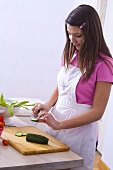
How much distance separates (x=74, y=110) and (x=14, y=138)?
334 millimetres

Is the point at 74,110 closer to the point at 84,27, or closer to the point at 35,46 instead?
the point at 84,27

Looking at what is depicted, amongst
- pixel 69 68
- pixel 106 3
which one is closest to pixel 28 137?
pixel 69 68

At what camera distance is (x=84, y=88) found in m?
A: 1.63

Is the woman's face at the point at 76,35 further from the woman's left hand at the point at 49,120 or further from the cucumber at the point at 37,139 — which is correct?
the cucumber at the point at 37,139

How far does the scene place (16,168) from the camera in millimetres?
1217

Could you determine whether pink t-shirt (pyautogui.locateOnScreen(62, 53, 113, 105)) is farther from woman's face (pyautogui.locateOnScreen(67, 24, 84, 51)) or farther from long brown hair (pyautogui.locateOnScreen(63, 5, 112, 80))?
woman's face (pyautogui.locateOnScreen(67, 24, 84, 51))

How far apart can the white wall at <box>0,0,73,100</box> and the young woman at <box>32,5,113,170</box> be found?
7.04ft

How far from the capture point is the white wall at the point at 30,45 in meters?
3.76

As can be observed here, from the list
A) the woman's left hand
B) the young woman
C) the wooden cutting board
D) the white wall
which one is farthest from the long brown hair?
the white wall

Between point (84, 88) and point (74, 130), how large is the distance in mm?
204

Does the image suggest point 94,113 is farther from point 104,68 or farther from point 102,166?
point 102,166

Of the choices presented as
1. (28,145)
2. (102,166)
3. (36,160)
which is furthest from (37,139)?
(102,166)

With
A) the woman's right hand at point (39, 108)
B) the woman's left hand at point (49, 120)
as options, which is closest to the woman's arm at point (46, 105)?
the woman's right hand at point (39, 108)

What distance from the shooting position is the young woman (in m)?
1.59
